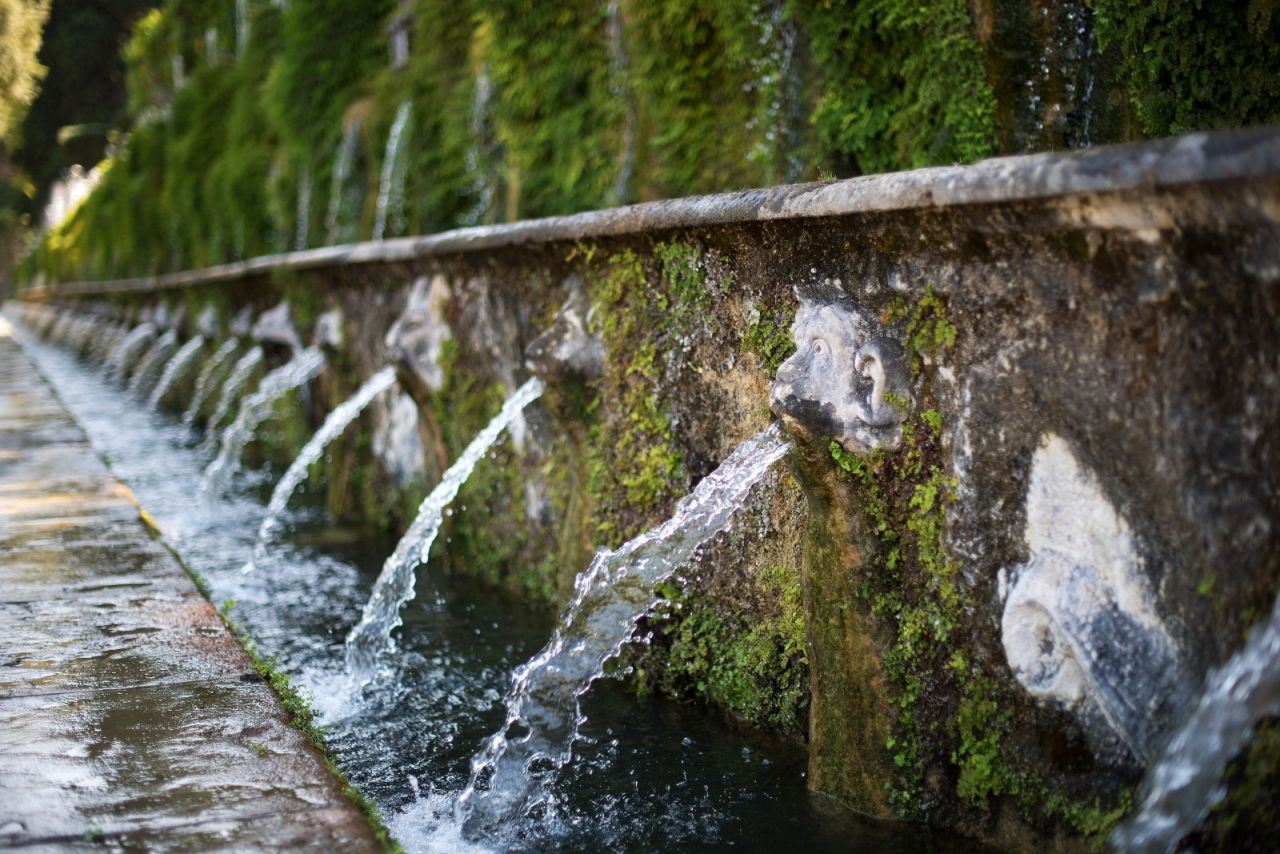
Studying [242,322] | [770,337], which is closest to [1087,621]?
[770,337]

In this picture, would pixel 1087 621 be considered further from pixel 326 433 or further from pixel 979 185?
pixel 326 433

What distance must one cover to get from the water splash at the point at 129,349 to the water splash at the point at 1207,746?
15727 mm

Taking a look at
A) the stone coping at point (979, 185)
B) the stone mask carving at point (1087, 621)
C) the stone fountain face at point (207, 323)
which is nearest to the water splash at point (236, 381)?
the stone fountain face at point (207, 323)

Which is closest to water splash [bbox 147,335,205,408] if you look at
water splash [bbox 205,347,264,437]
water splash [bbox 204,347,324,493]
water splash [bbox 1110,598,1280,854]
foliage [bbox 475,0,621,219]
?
water splash [bbox 205,347,264,437]

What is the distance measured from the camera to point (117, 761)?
9.11 ft

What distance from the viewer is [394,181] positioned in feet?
37.9

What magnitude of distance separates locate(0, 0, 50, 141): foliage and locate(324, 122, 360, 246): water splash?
14739mm

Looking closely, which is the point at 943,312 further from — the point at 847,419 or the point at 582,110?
the point at 582,110

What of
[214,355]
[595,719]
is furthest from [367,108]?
[595,719]

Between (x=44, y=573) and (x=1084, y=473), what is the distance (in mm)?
3428

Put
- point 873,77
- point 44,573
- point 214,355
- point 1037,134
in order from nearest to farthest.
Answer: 1. point 44,573
2. point 1037,134
3. point 873,77
4. point 214,355

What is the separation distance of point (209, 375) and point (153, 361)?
345 cm

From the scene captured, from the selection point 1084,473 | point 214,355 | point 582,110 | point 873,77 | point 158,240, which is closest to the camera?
point 1084,473

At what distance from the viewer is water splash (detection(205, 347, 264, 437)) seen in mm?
10273
